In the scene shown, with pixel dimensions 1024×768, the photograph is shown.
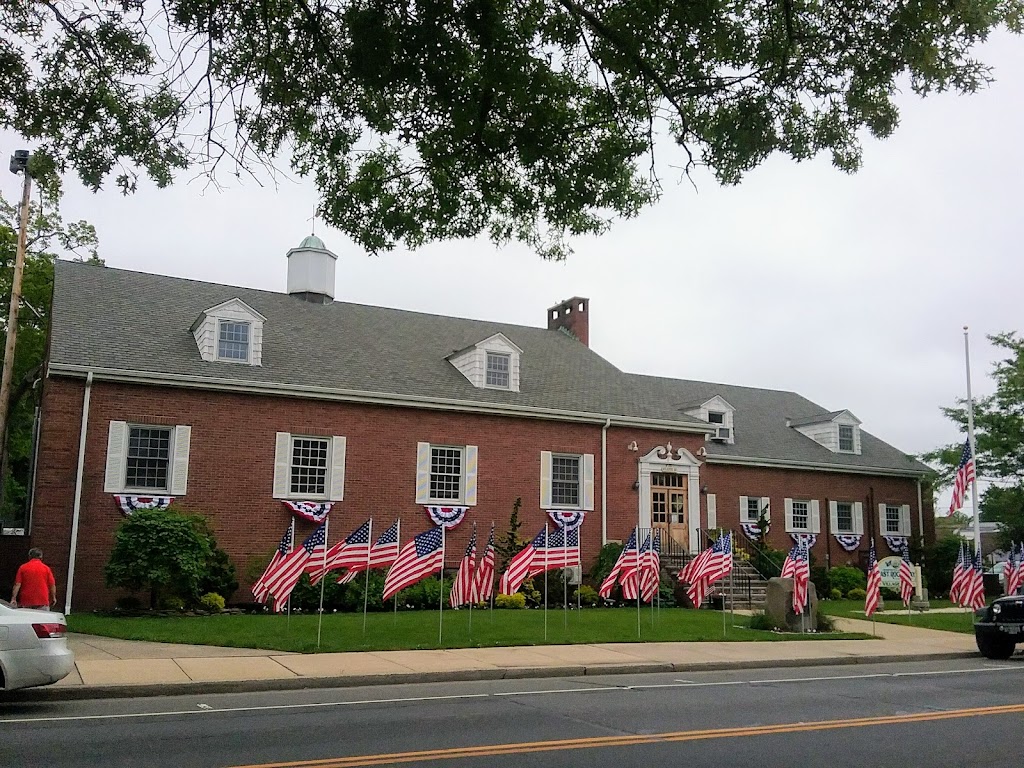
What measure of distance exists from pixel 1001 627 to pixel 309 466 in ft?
52.3

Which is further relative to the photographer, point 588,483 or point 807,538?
point 807,538

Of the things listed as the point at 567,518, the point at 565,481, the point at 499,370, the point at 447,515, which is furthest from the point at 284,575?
the point at 499,370

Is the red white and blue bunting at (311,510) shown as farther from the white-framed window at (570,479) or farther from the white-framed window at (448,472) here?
the white-framed window at (570,479)

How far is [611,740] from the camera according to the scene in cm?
873

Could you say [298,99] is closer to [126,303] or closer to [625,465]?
[126,303]

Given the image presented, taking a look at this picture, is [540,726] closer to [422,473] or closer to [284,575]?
[284,575]

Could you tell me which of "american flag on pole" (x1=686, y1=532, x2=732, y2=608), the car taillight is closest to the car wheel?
"american flag on pole" (x1=686, y1=532, x2=732, y2=608)

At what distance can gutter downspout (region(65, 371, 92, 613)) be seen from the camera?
2077 centimetres

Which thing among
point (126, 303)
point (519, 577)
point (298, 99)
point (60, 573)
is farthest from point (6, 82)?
point (126, 303)

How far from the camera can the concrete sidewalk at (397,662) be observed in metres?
12.0

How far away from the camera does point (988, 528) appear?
5819cm

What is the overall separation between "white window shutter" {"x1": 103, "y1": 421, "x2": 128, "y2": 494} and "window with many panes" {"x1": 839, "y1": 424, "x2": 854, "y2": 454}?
26329 millimetres

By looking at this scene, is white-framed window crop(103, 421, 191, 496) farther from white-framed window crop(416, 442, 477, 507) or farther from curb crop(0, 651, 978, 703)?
curb crop(0, 651, 978, 703)

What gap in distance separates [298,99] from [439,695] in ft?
24.1
